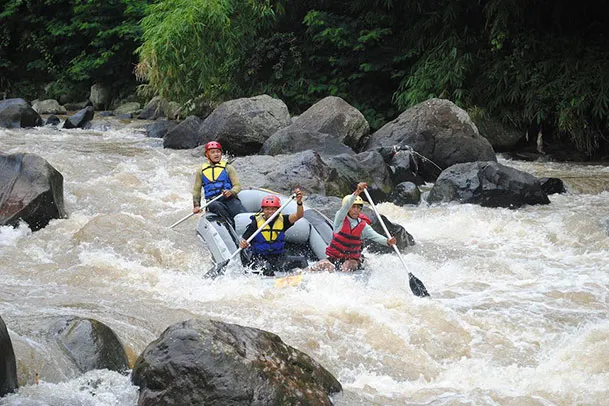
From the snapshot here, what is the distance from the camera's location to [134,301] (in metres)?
5.82

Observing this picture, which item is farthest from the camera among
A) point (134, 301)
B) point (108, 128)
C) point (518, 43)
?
point (108, 128)

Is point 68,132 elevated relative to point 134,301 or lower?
lower

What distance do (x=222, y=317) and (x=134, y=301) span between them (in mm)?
777

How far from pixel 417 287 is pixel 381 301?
0.43 meters

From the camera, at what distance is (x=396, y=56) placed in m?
15.2

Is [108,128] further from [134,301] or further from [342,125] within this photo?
[134,301]

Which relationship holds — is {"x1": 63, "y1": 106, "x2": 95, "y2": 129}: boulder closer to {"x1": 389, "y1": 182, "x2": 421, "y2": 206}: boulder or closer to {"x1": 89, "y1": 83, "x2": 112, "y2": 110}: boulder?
{"x1": 89, "y1": 83, "x2": 112, "y2": 110}: boulder

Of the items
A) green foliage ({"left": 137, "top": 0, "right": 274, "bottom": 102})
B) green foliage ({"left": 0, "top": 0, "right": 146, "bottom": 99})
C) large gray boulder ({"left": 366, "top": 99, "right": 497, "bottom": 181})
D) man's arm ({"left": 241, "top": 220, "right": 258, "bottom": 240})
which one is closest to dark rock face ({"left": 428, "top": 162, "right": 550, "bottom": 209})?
large gray boulder ({"left": 366, "top": 99, "right": 497, "bottom": 181})

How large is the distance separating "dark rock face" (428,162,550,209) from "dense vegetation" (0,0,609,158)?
10.4 feet

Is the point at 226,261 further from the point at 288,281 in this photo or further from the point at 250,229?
the point at 288,281

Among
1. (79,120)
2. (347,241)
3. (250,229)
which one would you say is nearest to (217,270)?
(250,229)

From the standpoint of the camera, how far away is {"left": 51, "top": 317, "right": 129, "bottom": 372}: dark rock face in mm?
4391

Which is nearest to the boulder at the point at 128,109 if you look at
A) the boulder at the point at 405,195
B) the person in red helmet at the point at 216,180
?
the boulder at the point at 405,195

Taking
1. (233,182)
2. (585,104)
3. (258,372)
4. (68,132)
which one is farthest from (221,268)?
(68,132)
